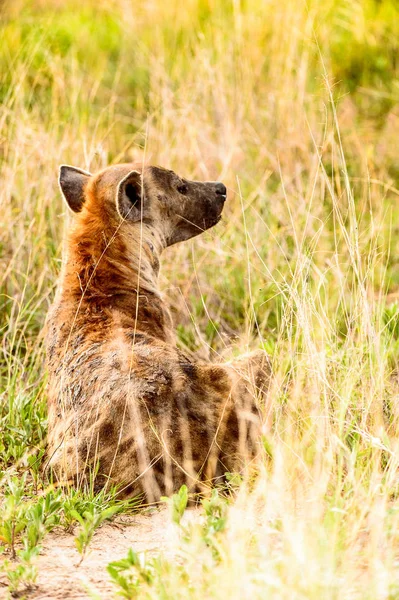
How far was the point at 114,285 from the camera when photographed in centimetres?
461

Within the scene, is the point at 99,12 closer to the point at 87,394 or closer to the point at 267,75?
the point at 267,75

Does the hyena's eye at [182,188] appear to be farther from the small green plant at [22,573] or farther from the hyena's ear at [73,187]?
the small green plant at [22,573]

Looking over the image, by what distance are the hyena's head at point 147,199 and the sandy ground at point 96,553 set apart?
58.2 inches

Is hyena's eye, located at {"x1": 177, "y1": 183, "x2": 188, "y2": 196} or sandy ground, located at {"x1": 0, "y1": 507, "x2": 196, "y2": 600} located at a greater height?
hyena's eye, located at {"x1": 177, "y1": 183, "x2": 188, "y2": 196}

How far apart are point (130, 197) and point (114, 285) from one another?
49cm

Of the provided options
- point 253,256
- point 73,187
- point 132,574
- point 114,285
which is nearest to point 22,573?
point 132,574

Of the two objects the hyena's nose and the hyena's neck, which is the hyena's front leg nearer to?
the hyena's neck

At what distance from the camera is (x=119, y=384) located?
394cm

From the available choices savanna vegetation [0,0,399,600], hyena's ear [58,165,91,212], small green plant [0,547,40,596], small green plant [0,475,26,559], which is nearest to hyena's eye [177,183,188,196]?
savanna vegetation [0,0,399,600]

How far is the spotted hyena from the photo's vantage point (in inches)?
153

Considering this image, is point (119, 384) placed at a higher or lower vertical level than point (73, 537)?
higher

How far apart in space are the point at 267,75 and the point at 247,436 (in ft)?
15.2

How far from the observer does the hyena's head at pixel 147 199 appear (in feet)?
15.8

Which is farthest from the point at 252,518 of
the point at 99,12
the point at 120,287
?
the point at 99,12
